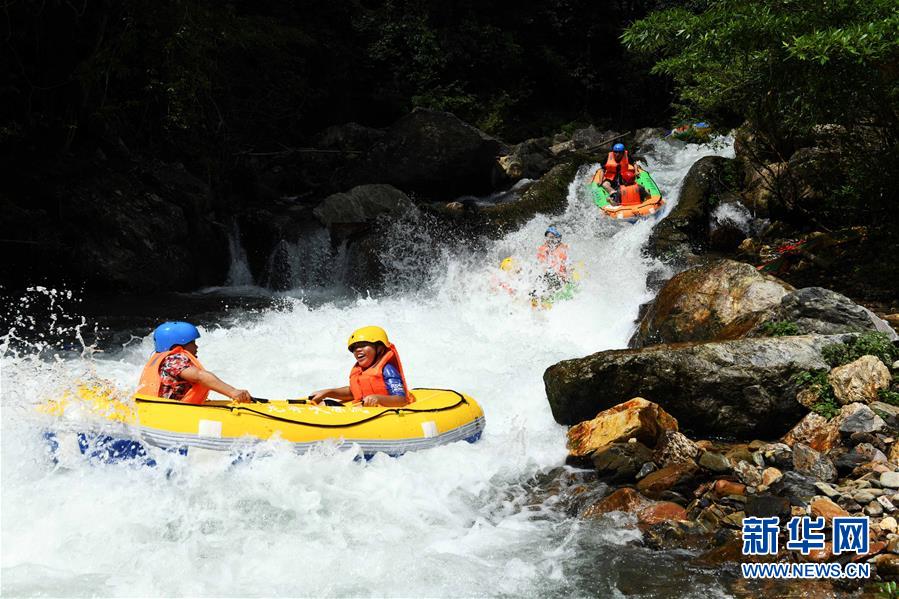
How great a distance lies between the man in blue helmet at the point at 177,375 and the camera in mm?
5363

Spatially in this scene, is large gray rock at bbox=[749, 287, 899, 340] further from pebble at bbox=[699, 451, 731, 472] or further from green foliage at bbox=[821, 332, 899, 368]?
pebble at bbox=[699, 451, 731, 472]

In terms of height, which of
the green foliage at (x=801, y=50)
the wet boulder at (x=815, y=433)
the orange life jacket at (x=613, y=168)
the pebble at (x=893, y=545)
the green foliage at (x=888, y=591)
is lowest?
the green foliage at (x=888, y=591)

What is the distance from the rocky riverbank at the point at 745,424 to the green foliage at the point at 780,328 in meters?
0.02

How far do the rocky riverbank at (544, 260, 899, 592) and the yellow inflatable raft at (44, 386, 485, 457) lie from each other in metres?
1.06

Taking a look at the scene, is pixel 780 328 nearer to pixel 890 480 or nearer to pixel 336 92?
pixel 890 480

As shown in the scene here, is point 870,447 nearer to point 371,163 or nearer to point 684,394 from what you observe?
point 684,394

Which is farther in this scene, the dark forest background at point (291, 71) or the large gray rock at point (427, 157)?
the large gray rock at point (427, 157)

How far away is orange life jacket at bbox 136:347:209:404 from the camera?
5.38 meters

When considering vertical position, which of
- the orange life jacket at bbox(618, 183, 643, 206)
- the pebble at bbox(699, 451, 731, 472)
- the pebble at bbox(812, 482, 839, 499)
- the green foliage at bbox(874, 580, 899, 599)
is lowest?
the green foliage at bbox(874, 580, 899, 599)

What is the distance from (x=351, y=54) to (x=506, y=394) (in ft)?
42.3

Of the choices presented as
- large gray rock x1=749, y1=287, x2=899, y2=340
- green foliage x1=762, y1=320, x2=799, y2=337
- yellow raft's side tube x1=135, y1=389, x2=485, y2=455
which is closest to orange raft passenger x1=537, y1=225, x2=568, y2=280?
large gray rock x1=749, y1=287, x2=899, y2=340

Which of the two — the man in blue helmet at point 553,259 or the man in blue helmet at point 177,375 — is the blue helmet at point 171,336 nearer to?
the man in blue helmet at point 177,375

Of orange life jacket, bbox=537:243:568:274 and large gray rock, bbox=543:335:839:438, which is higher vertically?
orange life jacket, bbox=537:243:568:274

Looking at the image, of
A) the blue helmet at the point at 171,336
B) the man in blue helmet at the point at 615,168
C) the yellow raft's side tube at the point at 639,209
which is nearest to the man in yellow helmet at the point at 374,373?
the blue helmet at the point at 171,336
